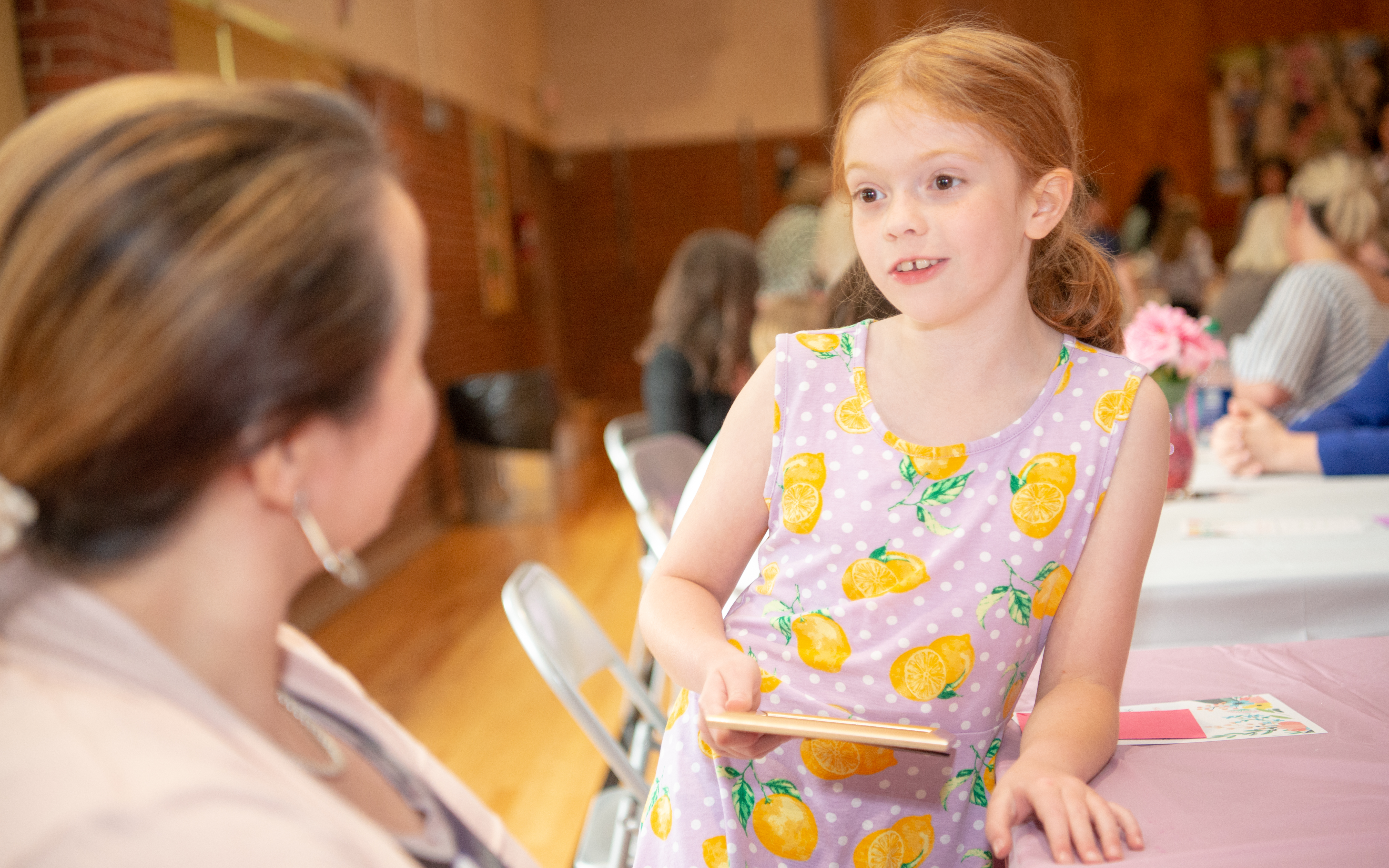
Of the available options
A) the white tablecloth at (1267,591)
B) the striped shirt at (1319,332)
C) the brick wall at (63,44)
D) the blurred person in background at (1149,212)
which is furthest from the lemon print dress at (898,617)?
the blurred person in background at (1149,212)

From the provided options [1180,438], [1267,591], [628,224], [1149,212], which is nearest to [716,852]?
[1267,591]

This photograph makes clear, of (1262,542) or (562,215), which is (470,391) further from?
(1262,542)

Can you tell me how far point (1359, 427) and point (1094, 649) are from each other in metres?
2.05

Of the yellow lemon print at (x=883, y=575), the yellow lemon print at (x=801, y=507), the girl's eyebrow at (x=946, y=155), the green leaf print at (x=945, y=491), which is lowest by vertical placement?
the yellow lemon print at (x=883, y=575)

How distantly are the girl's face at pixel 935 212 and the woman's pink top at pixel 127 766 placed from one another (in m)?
0.75

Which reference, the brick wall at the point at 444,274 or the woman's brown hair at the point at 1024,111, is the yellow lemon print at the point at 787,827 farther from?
the brick wall at the point at 444,274

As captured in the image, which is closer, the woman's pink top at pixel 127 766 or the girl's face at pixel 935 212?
the woman's pink top at pixel 127 766

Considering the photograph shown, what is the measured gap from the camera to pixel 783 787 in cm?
115

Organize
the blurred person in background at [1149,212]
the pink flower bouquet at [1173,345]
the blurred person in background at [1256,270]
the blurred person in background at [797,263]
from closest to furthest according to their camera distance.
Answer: the pink flower bouquet at [1173,345]
the blurred person in background at [797,263]
the blurred person in background at [1256,270]
the blurred person in background at [1149,212]

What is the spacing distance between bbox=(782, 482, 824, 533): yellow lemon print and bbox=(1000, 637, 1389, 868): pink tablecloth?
32cm

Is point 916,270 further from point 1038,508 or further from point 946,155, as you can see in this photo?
point 1038,508

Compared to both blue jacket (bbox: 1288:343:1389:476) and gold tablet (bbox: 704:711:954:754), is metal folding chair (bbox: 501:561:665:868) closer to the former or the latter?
gold tablet (bbox: 704:711:954:754)

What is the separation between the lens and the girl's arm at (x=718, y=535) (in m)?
1.16

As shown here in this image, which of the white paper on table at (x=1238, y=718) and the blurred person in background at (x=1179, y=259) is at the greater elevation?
the white paper on table at (x=1238, y=718)
